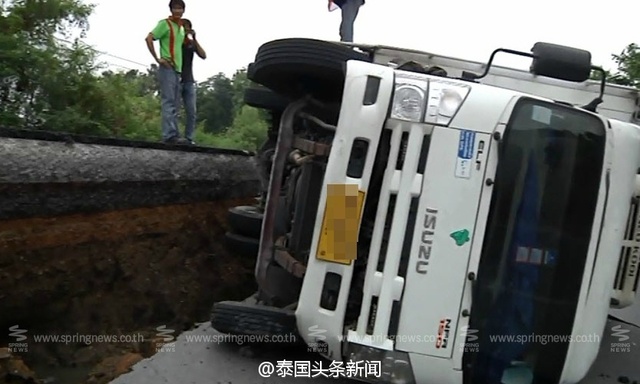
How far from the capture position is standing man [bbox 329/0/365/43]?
5.94 m

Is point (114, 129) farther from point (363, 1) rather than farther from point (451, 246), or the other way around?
point (451, 246)

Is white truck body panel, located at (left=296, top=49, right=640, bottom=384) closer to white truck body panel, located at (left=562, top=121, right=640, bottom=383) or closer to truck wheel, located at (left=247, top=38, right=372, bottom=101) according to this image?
white truck body panel, located at (left=562, top=121, right=640, bottom=383)

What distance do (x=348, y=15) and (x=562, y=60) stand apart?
257cm

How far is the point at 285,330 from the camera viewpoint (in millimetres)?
3404

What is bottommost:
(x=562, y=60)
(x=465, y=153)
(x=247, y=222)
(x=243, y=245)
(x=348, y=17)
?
(x=243, y=245)

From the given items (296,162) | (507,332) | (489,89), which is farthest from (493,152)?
(296,162)

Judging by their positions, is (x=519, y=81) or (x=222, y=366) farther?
(x=519, y=81)

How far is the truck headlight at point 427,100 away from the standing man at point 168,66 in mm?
3429

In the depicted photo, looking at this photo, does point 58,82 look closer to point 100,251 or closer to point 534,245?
point 100,251

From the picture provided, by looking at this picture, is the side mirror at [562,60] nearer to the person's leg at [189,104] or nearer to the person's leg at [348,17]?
the person's leg at [348,17]

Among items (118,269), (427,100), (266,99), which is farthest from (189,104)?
(427,100)

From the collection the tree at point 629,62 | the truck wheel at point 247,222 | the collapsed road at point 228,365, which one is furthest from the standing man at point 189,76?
the tree at point 629,62

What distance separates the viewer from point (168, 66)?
620 cm

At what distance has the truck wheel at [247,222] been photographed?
14.6 ft
